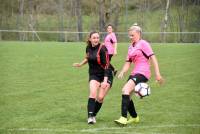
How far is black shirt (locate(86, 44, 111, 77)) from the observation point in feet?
32.7

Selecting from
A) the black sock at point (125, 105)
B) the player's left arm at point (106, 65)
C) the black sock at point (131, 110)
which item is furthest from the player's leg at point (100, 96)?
the black sock at point (125, 105)

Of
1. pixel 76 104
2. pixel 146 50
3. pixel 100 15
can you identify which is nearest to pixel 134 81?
pixel 146 50

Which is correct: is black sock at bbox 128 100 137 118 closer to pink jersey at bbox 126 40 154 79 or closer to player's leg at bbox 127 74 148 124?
player's leg at bbox 127 74 148 124

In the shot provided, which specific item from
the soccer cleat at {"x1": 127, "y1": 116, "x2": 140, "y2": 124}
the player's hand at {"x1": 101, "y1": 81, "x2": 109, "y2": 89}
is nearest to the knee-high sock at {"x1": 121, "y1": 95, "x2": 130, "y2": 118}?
the soccer cleat at {"x1": 127, "y1": 116, "x2": 140, "y2": 124}

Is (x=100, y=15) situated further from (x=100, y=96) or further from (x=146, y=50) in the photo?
(x=146, y=50)

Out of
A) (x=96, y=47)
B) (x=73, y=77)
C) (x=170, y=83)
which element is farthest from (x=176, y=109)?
(x=73, y=77)

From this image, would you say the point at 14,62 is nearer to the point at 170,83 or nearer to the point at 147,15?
the point at 170,83

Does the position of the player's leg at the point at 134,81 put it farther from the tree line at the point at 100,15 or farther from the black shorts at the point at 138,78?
the tree line at the point at 100,15

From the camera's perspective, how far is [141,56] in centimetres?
959

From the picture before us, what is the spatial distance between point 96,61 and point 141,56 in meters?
0.92

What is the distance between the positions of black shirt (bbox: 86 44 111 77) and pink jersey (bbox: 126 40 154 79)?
549mm

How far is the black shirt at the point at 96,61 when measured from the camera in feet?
32.7

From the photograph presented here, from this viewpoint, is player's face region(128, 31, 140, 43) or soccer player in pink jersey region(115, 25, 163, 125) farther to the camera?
player's face region(128, 31, 140, 43)

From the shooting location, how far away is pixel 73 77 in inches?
745
